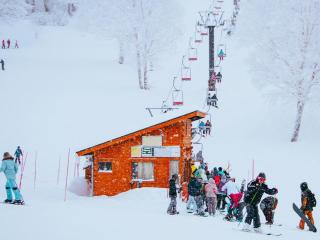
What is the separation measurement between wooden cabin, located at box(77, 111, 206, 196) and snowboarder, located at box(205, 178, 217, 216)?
180 inches

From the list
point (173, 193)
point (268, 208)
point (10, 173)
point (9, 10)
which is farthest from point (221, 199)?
point (9, 10)

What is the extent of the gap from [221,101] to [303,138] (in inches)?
406

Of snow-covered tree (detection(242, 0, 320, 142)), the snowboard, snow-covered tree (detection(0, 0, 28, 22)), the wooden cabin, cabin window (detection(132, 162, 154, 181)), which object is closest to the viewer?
the snowboard

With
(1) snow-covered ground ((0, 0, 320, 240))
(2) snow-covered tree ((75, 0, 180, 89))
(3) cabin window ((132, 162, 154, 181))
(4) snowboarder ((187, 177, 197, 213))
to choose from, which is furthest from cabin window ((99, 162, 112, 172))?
(2) snow-covered tree ((75, 0, 180, 89))

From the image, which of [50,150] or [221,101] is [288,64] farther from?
[50,150]

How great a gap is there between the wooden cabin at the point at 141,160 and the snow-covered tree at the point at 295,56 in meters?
11.6

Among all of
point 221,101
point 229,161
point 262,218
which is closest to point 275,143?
point 229,161

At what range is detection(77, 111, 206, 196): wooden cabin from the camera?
1977cm

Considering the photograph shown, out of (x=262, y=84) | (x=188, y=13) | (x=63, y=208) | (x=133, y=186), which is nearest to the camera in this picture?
(x=63, y=208)

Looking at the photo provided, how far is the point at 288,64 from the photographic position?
1161 inches

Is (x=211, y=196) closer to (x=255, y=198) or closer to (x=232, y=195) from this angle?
(x=232, y=195)

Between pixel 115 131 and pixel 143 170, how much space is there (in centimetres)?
369

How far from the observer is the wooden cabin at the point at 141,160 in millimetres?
19766

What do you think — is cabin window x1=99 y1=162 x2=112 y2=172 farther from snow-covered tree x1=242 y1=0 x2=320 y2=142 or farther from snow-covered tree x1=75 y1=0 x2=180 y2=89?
snow-covered tree x1=75 y1=0 x2=180 y2=89
